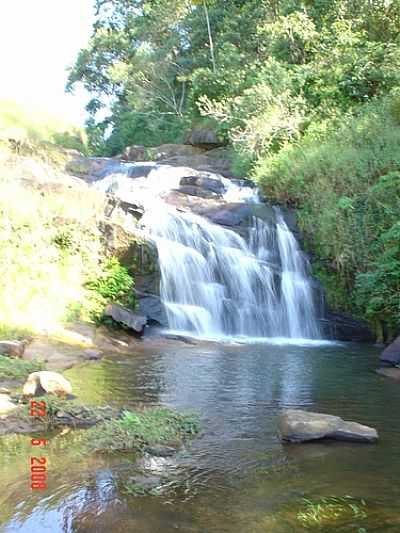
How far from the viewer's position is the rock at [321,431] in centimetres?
504

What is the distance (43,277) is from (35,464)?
680 centimetres

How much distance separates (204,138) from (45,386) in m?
20.4

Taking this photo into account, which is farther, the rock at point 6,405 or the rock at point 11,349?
the rock at point 11,349

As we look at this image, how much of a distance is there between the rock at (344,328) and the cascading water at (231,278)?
10.9 inches

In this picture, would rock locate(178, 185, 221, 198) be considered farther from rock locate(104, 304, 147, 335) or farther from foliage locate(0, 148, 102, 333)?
rock locate(104, 304, 147, 335)

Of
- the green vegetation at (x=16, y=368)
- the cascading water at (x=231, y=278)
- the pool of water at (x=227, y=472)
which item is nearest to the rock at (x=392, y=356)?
the pool of water at (x=227, y=472)

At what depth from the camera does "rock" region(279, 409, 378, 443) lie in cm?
504

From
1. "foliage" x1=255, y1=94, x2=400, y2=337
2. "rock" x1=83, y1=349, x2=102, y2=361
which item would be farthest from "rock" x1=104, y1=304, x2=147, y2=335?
"foliage" x1=255, y1=94, x2=400, y2=337

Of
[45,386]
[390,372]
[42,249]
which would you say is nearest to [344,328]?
[390,372]

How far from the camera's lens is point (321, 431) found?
506cm

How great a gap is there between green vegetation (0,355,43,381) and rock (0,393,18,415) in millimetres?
1076

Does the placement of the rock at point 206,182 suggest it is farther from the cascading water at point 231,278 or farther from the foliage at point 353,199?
the cascading water at point 231,278
